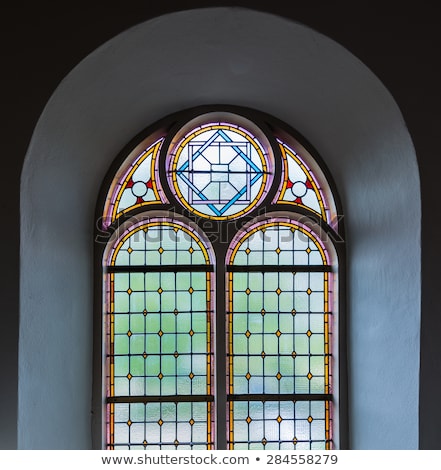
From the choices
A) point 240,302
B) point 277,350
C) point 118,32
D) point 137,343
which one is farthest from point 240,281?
point 118,32

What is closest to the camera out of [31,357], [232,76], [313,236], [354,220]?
[31,357]

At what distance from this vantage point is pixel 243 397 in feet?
13.2

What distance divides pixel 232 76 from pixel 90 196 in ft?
3.53

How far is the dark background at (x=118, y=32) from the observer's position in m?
2.88

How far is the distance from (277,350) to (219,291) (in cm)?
50

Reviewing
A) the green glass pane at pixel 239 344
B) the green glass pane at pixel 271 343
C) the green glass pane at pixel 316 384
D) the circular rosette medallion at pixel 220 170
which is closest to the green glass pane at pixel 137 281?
the circular rosette medallion at pixel 220 170

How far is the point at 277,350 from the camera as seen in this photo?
4078mm

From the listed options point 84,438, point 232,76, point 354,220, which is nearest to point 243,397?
point 84,438

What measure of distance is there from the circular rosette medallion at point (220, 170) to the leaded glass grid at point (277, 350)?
0.24 metres

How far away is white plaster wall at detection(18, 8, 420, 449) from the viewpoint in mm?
2994

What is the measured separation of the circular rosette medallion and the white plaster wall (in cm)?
25

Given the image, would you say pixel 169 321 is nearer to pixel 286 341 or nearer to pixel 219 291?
pixel 219 291

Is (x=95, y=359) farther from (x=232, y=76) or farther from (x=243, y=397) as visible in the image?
(x=232, y=76)

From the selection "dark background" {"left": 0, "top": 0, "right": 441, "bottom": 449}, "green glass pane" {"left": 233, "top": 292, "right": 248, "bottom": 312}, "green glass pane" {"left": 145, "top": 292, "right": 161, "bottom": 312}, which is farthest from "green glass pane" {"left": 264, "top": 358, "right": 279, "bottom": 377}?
"dark background" {"left": 0, "top": 0, "right": 441, "bottom": 449}
